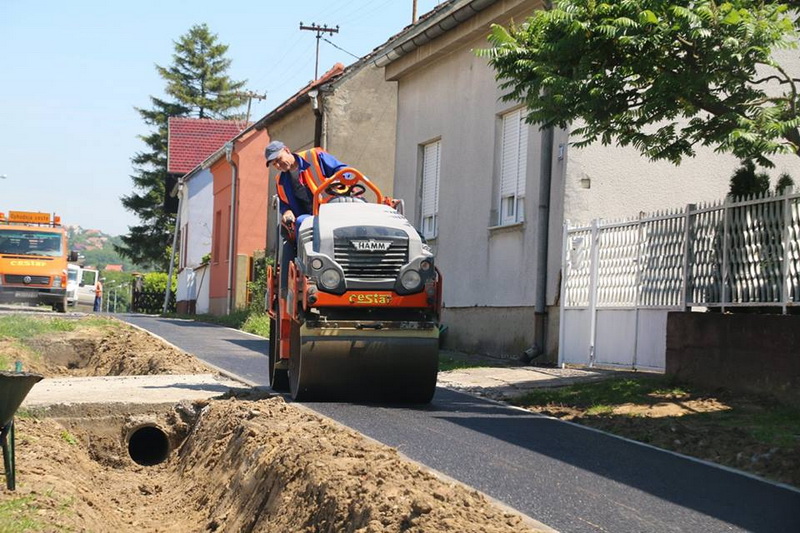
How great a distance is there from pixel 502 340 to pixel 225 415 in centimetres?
829

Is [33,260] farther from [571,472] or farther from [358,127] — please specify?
[571,472]

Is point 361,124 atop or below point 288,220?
atop

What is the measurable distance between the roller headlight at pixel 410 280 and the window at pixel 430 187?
10.9 m

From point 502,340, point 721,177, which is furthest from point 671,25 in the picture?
point 502,340

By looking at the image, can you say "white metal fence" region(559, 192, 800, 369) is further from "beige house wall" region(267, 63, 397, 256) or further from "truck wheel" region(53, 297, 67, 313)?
"truck wheel" region(53, 297, 67, 313)

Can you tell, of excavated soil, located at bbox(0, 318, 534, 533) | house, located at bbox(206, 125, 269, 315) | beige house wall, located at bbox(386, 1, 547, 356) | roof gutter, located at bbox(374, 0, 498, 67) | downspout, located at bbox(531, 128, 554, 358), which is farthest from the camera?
house, located at bbox(206, 125, 269, 315)

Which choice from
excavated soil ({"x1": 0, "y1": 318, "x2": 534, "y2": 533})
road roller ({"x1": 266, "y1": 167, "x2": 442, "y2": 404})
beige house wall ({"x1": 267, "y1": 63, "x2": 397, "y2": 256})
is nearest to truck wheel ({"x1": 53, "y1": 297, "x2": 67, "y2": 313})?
beige house wall ({"x1": 267, "y1": 63, "x2": 397, "y2": 256})

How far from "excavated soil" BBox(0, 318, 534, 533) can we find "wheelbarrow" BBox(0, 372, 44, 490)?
164mm

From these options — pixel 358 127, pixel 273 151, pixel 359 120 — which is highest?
pixel 359 120

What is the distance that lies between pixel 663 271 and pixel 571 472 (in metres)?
6.60

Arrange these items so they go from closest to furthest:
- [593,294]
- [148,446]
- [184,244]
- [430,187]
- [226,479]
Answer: [226,479] < [148,446] < [593,294] < [430,187] < [184,244]

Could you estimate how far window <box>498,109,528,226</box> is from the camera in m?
18.1

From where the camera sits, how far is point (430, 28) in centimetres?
2100

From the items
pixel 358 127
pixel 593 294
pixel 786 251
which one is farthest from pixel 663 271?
pixel 358 127
